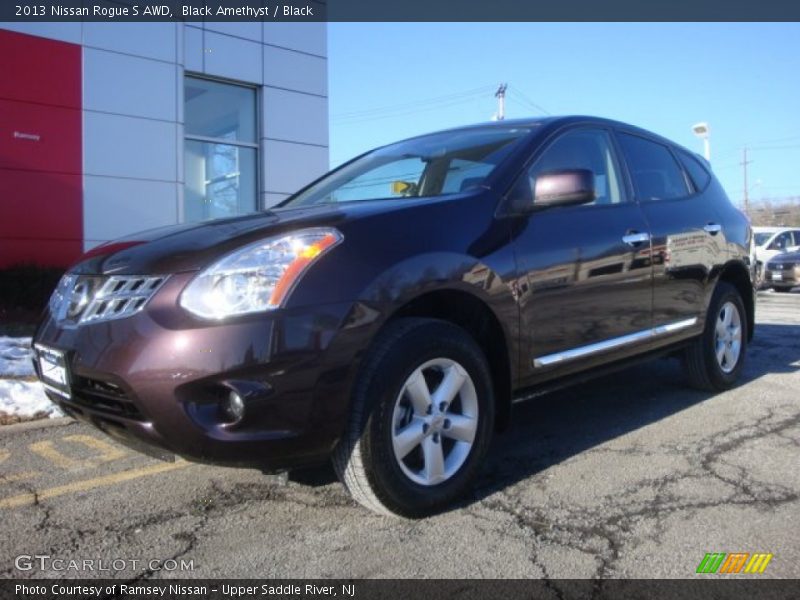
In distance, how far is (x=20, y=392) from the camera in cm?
478

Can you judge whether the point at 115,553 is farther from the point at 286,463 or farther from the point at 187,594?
the point at 286,463

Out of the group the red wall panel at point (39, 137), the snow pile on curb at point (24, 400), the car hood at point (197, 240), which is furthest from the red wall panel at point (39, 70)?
the car hood at point (197, 240)

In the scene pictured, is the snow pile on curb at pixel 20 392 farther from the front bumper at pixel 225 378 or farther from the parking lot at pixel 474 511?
the front bumper at pixel 225 378

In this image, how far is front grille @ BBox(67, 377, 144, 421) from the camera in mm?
2428

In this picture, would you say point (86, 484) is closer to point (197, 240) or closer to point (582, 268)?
point (197, 240)

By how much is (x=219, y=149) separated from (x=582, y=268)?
8931 millimetres

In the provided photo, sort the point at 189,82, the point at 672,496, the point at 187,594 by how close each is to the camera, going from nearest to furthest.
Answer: the point at 187,594 → the point at 672,496 → the point at 189,82

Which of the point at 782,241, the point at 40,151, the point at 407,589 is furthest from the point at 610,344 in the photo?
the point at 782,241

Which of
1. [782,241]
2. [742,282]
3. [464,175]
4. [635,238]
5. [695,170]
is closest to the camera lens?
[464,175]

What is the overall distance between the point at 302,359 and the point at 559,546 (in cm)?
119

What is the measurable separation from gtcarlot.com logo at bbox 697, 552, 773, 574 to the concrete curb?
3.59 metres

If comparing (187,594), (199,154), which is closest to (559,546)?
(187,594)

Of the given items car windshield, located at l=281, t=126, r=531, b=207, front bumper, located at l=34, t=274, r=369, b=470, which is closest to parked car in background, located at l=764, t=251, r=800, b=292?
car windshield, located at l=281, t=126, r=531, b=207

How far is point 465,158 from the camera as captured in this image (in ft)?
11.8
